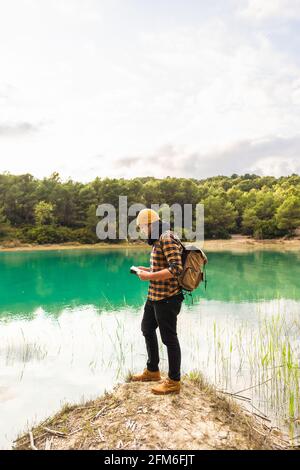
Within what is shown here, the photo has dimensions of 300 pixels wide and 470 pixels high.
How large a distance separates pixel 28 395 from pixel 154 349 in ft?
7.37

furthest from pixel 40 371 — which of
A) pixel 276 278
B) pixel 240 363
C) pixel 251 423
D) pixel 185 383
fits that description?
pixel 276 278

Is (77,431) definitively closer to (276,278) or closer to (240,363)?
(240,363)

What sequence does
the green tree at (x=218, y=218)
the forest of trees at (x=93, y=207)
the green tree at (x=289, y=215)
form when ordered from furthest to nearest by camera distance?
the green tree at (x=218, y=218) < the green tree at (x=289, y=215) < the forest of trees at (x=93, y=207)

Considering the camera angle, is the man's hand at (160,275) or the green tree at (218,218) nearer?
the man's hand at (160,275)

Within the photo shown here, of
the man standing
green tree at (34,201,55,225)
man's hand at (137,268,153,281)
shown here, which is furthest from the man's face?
green tree at (34,201,55,225)

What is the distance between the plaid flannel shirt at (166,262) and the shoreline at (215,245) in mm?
33294

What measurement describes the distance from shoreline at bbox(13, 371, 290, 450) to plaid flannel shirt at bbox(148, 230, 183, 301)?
1.04 metres

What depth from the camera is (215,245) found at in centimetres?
4228

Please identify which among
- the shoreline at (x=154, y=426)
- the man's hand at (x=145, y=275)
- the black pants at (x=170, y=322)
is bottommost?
the shoreline at (x=154, y=426)

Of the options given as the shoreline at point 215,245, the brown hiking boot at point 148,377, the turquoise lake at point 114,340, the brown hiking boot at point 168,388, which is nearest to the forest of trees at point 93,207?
the shoreline at point 215,245

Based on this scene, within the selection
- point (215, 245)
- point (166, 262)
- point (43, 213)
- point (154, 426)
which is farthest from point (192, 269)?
point (215, 245)

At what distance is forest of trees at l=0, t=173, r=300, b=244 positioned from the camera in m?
40.0

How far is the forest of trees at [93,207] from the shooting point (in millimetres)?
39969

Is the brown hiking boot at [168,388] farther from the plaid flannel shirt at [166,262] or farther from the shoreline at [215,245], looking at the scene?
the shoreline at [215,245]
